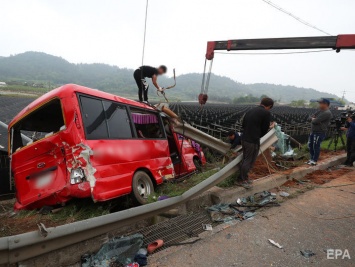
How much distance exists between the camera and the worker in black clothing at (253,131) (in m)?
4.54

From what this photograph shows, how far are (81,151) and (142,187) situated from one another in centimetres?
140

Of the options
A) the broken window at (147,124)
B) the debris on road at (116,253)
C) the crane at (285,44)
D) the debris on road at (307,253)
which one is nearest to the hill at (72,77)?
the crane at (285,44)

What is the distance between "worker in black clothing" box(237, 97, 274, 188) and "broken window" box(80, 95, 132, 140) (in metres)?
2.26

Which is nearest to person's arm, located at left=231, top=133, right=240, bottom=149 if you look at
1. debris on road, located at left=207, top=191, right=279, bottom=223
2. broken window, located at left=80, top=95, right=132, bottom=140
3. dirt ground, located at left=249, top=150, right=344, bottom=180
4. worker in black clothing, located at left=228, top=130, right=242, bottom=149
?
worker in black clothing, located at left=228, top=130, right=242, bottom=149

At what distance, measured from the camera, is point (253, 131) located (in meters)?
4.59

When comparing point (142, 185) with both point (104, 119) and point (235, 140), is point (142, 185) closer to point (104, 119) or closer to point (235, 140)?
point (104, 119)

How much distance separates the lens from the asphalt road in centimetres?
271

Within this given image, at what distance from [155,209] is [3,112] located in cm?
997

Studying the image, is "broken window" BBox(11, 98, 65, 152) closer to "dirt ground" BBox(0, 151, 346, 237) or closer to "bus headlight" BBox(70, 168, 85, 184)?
"bus headlight" BBox(70, 168, 85, 184)

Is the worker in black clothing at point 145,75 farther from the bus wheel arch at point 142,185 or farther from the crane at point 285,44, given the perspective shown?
the bus wheel arch at point 142,185

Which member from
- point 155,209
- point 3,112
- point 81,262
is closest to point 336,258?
point 155,209

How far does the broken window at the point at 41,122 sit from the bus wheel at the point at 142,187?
1.42 m

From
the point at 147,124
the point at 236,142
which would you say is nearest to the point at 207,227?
the point at 147,124

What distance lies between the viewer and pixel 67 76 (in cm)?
10169
